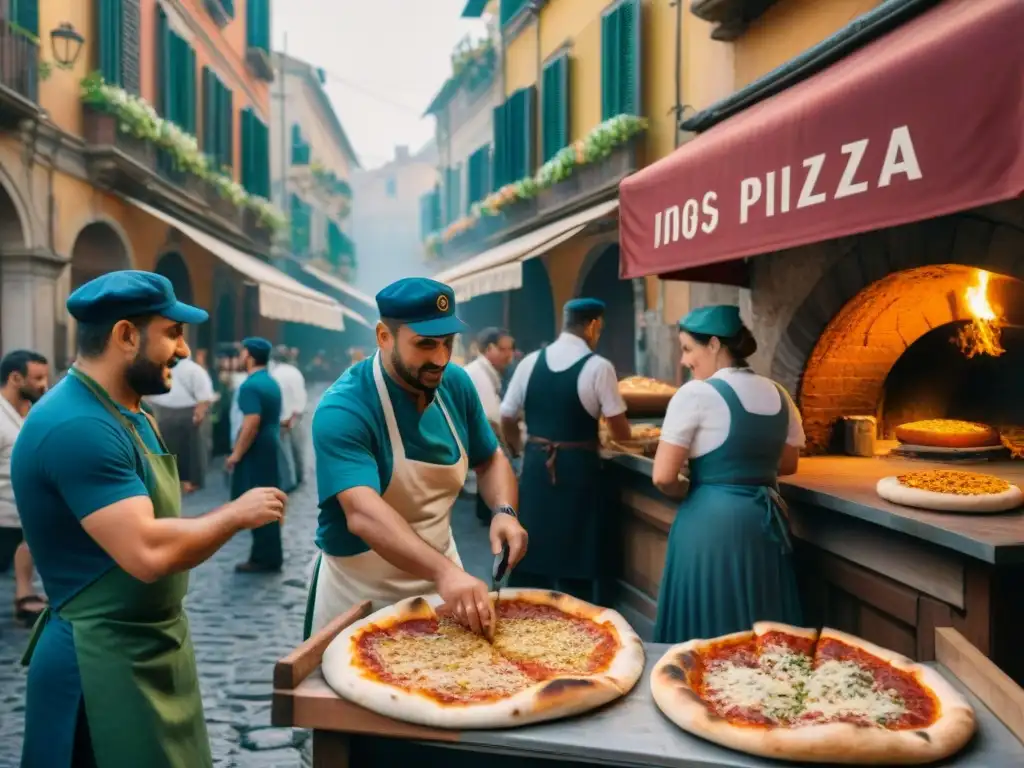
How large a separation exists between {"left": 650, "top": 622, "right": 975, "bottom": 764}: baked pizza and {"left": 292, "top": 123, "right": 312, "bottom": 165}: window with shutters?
95.0 feet

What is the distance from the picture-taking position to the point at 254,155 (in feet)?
66.0

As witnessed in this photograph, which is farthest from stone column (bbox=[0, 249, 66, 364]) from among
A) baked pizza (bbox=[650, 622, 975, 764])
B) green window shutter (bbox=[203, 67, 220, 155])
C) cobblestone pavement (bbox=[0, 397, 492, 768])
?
baked pizza (bbox=[650, 622, 975, 764])

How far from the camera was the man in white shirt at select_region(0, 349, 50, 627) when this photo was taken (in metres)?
5.57

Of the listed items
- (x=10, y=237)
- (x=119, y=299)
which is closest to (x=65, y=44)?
(x=10, y=237)

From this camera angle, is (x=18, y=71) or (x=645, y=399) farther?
(x=18, y=71)

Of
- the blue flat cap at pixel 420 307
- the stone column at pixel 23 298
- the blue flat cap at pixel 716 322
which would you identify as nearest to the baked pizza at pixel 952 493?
the blue flat cap at pixel 716 322

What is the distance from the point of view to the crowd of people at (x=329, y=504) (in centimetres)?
216

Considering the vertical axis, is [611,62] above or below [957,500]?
above

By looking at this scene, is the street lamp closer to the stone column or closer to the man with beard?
the stone column

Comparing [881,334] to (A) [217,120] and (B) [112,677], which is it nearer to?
(B) [112,677]

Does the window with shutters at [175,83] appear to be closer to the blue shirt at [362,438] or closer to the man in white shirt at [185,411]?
the man in white shirt at [185,411]

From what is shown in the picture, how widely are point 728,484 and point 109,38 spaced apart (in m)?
11.5

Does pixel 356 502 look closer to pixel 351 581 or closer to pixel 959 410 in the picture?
pixel 351 581

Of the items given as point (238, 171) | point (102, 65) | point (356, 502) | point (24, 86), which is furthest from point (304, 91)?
point (356, 502)
